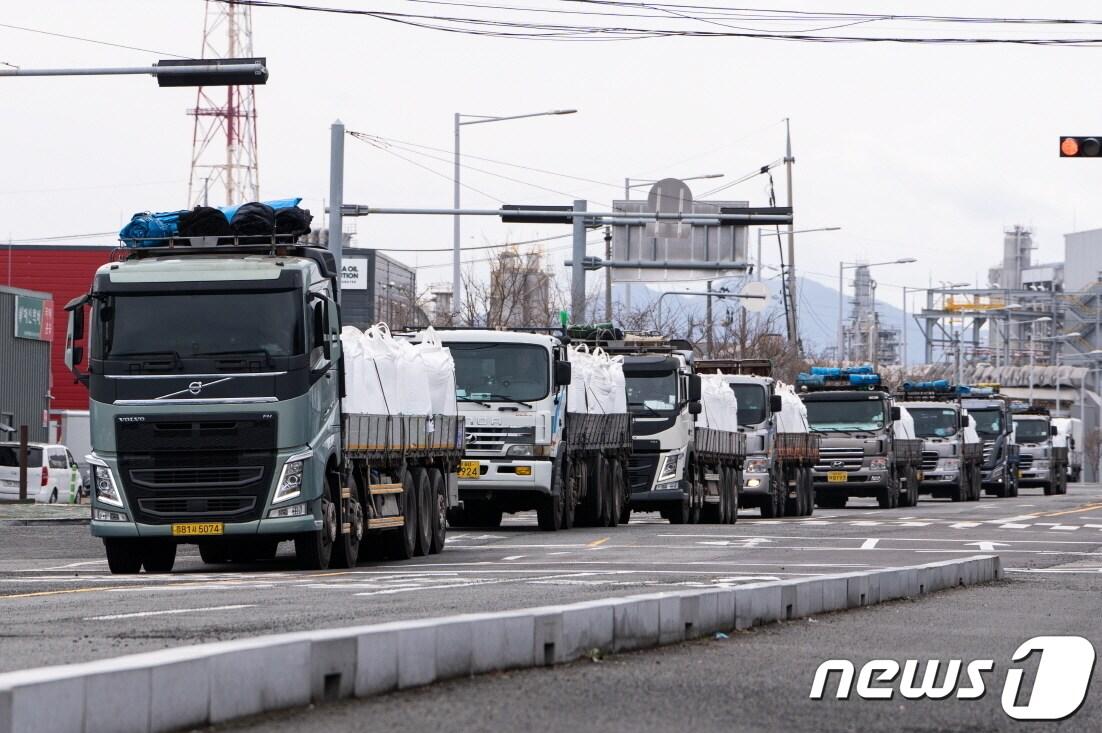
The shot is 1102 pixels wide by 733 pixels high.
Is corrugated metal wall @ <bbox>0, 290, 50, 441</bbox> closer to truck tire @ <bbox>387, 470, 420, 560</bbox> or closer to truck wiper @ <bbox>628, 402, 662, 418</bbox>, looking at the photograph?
truck wiper @ <bbox>628, 402, 662, 418</bbox>

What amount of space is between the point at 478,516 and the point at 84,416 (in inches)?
1731

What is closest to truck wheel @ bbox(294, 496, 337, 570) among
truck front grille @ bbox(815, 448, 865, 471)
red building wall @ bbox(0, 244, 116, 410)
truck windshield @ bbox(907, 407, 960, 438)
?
truck front grille @ bbox(815, 448, 865, 471)

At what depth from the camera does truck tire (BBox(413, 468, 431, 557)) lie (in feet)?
80.4

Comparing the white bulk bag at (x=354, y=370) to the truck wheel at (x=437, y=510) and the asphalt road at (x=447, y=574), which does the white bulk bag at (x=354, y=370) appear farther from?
the truck wheel at (x=437, y=510)

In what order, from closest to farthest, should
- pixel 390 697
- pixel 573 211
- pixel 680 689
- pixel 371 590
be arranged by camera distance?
1. pixel 390 697
2. pixel 680 689
3. pixel 371 590
4. pixel 573 211

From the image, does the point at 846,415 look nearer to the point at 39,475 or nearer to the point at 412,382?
the point at 39,475

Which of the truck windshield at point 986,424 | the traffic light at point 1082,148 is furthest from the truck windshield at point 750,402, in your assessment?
the truck windshield at point 986,424

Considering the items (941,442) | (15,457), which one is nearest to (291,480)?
(15,457)

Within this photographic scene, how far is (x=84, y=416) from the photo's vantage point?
7519 centimetres

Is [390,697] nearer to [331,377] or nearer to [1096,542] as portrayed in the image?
[331,377]

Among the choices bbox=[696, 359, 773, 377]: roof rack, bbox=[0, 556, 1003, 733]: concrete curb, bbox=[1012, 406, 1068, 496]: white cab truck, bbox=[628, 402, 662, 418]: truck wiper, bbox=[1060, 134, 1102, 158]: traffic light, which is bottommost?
bbox=[1012, 406, 1068, 496]: white cab truck

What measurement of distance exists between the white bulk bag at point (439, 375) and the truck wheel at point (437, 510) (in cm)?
85

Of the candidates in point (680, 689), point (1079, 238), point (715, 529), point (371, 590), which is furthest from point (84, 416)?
point (1079, 238)

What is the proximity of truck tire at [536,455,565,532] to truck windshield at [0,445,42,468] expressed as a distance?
20924 mm
